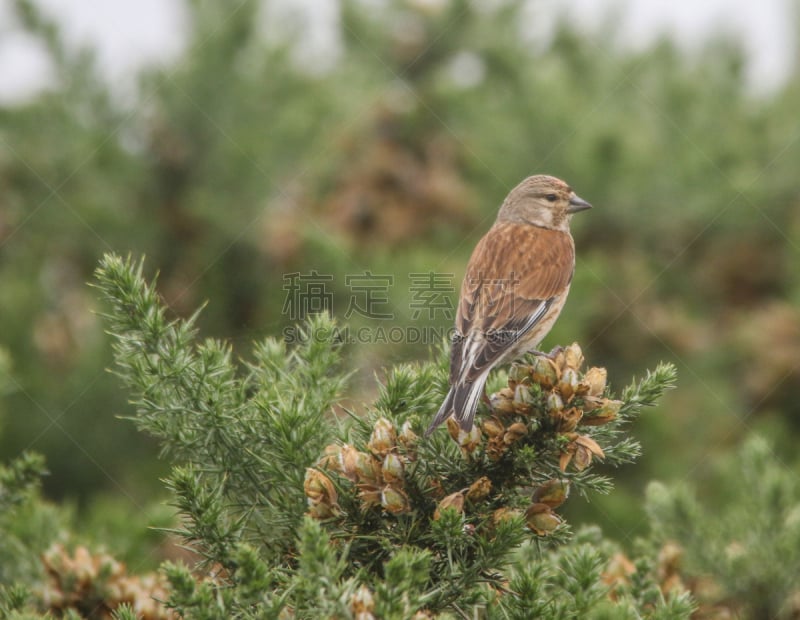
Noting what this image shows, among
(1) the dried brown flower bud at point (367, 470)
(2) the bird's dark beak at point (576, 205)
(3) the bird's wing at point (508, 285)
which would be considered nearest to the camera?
(1) the dried brown flower bud at point (367, 470)

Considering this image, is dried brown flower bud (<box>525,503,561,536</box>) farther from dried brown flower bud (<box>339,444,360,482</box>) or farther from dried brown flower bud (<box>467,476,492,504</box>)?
dried brown flower bud (<box>339,444,360,482</box>)

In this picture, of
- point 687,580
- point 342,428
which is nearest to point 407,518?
point 342,428

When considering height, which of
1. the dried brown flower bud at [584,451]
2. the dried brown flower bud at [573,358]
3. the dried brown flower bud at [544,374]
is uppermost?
the dried brown flower bud at [573,358]

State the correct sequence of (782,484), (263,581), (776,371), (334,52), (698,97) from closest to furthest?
(263,581)
(782,484)
(776,371)
(698,97)
(334,52)

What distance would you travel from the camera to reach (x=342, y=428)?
67.6 inches

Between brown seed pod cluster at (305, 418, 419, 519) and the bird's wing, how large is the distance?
42.2 inches

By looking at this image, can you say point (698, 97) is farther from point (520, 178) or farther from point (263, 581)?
point (263, 581)

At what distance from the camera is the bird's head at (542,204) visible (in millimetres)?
3756

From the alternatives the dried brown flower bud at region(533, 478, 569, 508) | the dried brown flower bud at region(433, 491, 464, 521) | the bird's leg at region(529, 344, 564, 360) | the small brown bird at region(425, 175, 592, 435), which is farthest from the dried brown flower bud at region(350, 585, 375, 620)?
the small brown bird at region(425, 175, 592, 435)

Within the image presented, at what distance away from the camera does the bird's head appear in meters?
3.76

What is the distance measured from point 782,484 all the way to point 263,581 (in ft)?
4.12

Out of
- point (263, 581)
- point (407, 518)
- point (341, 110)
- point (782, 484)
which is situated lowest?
point (263, 581)
